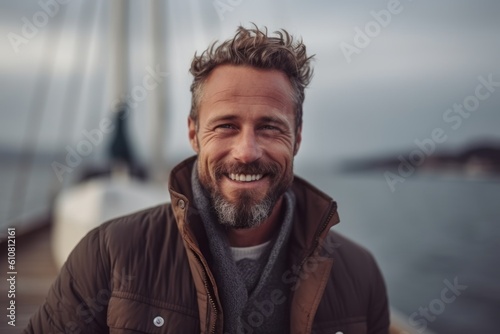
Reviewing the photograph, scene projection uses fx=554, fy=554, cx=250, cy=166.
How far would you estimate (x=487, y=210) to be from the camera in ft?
171

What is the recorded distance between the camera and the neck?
2.31 m

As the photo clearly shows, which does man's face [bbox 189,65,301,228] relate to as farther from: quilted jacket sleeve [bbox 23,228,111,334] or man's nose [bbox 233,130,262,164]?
quilted jacket sleeve [bbox 23,228,111,334]

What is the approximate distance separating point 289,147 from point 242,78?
34 centimetres

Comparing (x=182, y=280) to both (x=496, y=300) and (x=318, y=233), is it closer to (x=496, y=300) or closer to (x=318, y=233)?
(x=318, y=233)

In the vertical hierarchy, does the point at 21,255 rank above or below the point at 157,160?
below

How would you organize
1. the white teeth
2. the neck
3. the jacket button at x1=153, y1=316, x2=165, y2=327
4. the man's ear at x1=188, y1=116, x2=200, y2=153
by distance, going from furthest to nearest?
the man's ear at x1=188, y1=116, x2=200, y2=153
the neck
the white teeth
the jacket button at x1=153, y1=316, x2=165, y2=327

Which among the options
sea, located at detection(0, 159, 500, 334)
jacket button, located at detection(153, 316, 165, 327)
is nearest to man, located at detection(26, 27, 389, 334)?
jacket button, located at detection(153, 316, 165, 327)

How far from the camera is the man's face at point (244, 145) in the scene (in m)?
2.19

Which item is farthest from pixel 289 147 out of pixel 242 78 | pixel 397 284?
pixel 397 284

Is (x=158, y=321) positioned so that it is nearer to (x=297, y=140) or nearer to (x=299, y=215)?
(x=299, y=215)

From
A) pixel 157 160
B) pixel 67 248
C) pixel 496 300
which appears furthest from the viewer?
pixel 496 300

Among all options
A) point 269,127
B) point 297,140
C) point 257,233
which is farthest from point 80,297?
point 297,140

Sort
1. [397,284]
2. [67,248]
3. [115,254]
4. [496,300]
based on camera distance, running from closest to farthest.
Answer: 1. [115,254]
2. [67,248]
3. [496,300]
4. [397,284]

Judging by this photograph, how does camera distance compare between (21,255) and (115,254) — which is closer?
(115,254)
